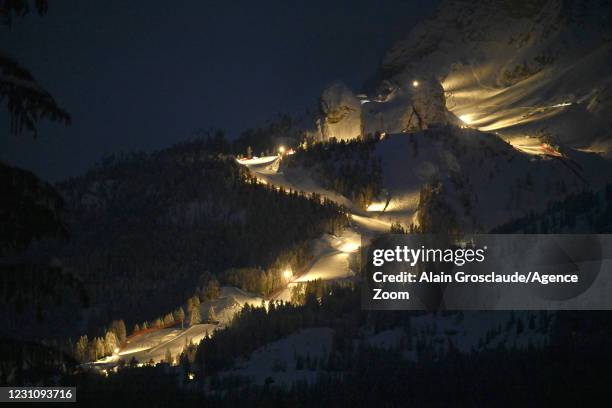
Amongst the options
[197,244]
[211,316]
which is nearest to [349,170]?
[197,244]

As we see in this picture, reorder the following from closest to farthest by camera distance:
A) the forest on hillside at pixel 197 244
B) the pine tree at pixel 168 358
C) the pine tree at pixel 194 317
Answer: the pine tree at pixel 168 358 < the pine tree at pixel 194 317 < the forest on hillside at pixel 197 244

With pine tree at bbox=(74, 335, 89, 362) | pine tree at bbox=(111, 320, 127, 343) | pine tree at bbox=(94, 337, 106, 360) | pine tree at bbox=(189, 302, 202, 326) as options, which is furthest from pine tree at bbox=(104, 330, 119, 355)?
pine tree at bbox=(189, 302, 202, 326)

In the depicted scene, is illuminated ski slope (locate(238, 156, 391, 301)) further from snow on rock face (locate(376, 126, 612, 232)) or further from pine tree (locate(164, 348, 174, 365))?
pine tree (locate(164, 348, 174, 365))

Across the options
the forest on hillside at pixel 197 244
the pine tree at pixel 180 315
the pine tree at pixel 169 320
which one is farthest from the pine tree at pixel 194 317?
the forest on hillside at pixel 197 244

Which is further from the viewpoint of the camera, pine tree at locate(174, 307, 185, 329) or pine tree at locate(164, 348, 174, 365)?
pine tree at locate(174, 307, 185, 329)

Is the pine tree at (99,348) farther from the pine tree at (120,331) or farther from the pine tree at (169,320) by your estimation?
the pine tree at (169,320)

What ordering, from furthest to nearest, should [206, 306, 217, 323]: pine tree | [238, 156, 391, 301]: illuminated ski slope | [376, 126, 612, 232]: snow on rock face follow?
[376, 126, 612, 232]: snow on rock face, [238, 156, 391, 301]: illuminated ski slope, [206, 306, 217, 323]: pine tree

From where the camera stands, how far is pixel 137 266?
166m

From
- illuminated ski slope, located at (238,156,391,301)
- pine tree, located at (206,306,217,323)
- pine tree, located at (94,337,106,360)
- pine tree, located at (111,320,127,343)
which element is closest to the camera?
pine tree, located at (94,337,106,360)

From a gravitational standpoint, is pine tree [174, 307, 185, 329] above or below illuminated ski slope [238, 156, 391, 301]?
below

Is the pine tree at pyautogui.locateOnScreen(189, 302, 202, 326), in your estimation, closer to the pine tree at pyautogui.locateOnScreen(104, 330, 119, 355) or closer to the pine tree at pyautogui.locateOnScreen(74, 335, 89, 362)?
the pine tree at pyautogui.locateOnScreen(104, 330, 119, 355)

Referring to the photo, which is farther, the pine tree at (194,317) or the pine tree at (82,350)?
the pine tree at (194,317)

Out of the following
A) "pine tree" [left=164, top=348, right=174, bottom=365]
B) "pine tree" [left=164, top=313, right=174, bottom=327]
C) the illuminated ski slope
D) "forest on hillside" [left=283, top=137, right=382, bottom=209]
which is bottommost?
"pine tree" [left=164, top=348, right=174, bottom=365]

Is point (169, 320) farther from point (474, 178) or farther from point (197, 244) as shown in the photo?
point (474, 178)
